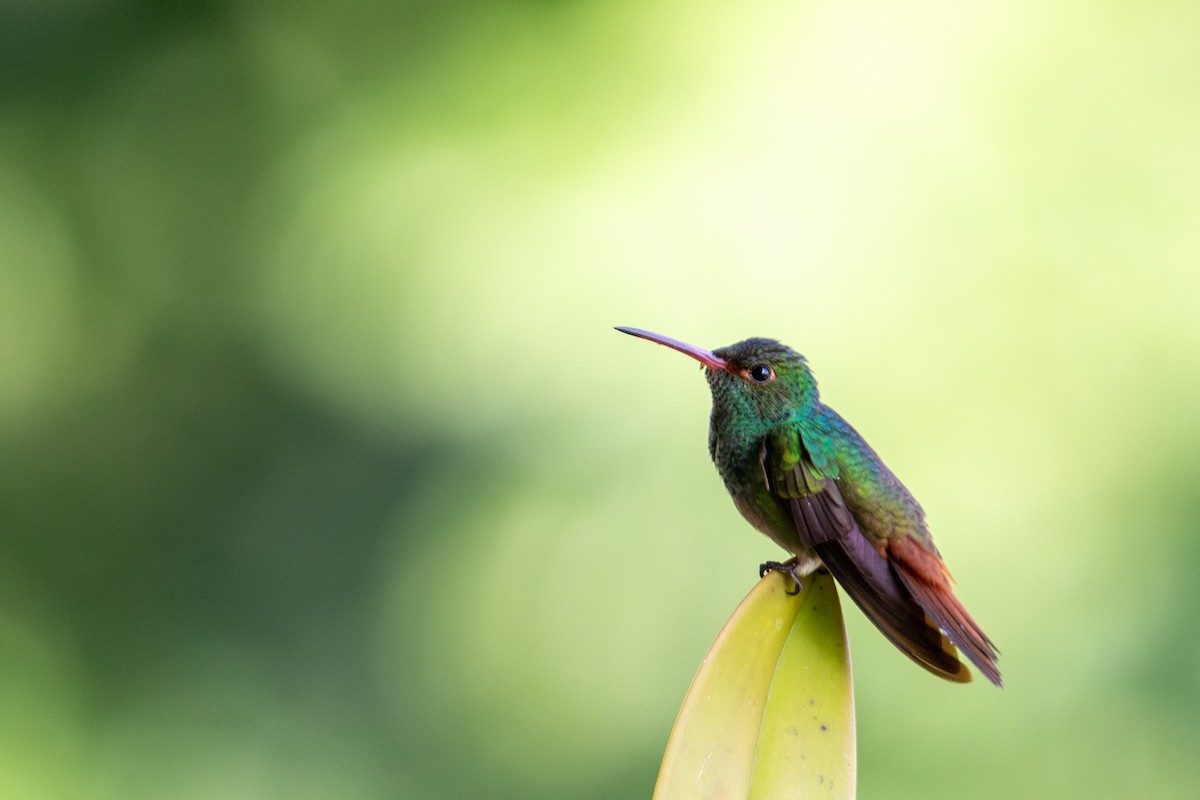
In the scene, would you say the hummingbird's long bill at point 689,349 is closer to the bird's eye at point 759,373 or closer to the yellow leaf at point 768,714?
the bird's eye at point 759,373

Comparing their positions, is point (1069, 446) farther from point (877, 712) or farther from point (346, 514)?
point (346, 514)

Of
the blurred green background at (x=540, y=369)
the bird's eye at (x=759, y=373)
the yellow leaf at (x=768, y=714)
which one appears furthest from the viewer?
the blurred green background at (x=540, y=369)

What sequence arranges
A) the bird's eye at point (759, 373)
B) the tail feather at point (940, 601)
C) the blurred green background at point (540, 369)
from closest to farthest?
1. the tail feather at point (940, 601)
2. the bird's eye at point (759, 373)
3. the blurred green background at point (540, 369)

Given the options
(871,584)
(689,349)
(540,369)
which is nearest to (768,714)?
(871,584)

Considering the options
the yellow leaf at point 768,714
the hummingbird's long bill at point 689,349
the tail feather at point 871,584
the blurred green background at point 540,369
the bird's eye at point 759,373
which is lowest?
the yellow leaf at point 768,714

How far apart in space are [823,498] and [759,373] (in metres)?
0.17

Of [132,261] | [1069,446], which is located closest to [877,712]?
[1069,446]

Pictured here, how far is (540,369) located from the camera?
3652 mm

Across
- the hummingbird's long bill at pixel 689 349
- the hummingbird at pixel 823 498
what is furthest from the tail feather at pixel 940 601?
the hummingbird's long bill at pixel 689 349

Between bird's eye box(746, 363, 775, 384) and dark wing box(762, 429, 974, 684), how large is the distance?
0.07m

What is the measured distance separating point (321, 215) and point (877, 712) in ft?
7.98

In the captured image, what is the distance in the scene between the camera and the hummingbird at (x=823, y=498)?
111 centimetres

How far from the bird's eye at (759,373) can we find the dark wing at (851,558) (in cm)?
7

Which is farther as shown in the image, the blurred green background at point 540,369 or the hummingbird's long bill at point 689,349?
the blurred green background at point 540,369
